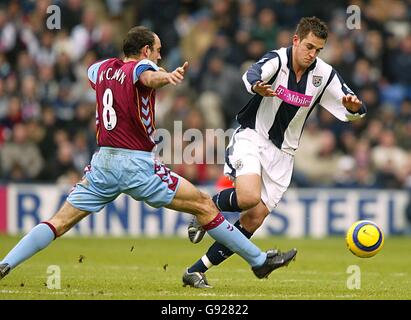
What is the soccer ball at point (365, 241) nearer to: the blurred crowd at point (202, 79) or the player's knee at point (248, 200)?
the player's knee at point (248, 200)

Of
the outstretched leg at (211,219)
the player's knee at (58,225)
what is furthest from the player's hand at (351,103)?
the player's knee at (58,225)

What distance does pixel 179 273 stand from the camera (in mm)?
11227

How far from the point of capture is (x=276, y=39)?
1978 centimetres

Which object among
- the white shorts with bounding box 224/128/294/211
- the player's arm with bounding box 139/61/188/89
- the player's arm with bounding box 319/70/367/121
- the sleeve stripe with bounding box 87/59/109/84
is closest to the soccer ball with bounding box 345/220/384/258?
the white shorts with bounding box 224/128/294/211

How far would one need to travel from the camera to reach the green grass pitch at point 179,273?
29.6ft

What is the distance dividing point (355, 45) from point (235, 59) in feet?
7.80

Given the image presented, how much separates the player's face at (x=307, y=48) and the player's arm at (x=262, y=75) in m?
0.21

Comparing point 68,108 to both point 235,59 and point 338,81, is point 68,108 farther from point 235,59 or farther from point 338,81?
point 338,81

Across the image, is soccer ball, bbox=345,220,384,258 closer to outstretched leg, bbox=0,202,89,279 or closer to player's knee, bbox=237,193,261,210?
player's knee, bbox=237,193,261,210

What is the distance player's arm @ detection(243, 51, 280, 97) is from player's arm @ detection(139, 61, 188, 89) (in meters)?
0.88

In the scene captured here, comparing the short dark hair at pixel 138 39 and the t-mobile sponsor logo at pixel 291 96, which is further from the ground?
the short dark hair at pixel 138 39

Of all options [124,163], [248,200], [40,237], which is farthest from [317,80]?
[40,237]

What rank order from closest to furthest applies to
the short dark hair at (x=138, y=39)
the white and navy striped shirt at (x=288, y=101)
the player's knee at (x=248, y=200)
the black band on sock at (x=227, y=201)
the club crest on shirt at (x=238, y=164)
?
the short dark hair at (x=138, y=39) → the player's knee at (x=248, y=200) → the black band on sock at (x=227, y=201) → the club crest on shirt at (x=238, y=164) → the white and navy striped shirt at (x=288, y=101)

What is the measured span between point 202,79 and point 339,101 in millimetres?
9333
